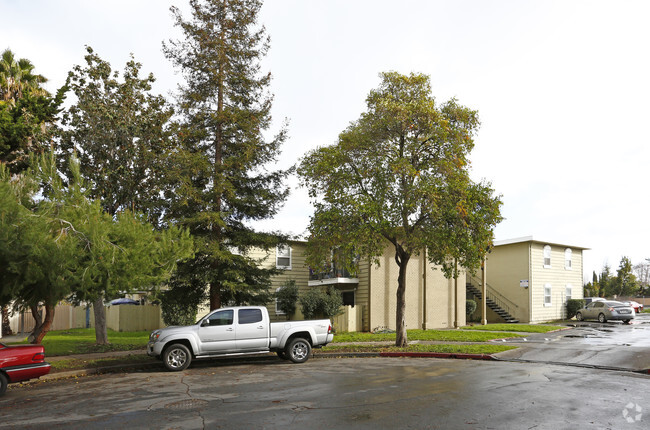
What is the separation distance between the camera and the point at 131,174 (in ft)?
63.8

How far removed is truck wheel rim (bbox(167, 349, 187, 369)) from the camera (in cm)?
1385

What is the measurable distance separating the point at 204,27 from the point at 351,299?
1561cm

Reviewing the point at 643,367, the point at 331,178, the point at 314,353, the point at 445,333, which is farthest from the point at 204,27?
the point at 643,367

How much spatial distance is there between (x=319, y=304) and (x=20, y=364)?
575 inches

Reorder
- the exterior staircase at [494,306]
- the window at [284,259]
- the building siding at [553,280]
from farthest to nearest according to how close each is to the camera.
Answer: the building siding at [553,280]
the exterior staircase at [494,306]
the window at [284,259]

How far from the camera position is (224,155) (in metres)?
19.8

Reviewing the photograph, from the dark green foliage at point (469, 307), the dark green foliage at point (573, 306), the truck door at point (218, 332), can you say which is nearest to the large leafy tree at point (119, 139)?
the truck door at point (218, 332)

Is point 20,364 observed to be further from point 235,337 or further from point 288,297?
point 288,297

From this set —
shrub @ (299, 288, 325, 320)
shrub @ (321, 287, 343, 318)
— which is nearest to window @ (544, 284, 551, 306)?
shrub @ (321, 287, 343, 318)

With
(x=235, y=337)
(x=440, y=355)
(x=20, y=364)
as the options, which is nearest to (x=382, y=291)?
(x=440, y=355)

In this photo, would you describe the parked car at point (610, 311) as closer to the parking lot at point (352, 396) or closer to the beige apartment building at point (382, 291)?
the beige apartment building at point (382, 291)

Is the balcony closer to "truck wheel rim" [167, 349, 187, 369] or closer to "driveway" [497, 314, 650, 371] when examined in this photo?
"driveway" [497, 314, 650, 371]

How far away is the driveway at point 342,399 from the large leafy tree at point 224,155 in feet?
18.4

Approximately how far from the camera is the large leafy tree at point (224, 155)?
18.4 metres
